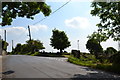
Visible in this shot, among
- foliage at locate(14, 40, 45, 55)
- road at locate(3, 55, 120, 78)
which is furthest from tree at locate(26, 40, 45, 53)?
road at locate(3, 55, 120, 78)

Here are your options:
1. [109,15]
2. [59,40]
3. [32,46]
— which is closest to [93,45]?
[59,40]

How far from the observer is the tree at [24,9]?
17.0 metres

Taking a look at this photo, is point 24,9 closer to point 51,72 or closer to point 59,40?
point 51,72

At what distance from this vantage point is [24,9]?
1778 cm

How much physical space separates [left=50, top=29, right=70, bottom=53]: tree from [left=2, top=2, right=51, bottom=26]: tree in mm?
44755

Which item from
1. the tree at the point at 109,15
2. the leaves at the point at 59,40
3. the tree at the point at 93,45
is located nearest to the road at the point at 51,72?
the tree at the point at 109,15

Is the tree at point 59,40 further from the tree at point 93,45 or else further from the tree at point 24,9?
the tree at point 24,9

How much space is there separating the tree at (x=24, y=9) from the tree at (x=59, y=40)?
4475 cm

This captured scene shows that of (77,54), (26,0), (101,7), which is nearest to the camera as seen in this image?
(26,0)

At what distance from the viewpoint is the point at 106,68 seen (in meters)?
20.0

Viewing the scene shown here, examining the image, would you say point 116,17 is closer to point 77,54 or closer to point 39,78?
point 39,78

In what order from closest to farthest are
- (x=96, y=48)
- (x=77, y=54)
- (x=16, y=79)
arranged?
(x=16, y=79)
(x=77, y=54)
(x=96, y=48)

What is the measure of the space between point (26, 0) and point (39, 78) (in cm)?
631

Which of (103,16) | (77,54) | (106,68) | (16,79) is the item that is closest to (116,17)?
(103,16)
